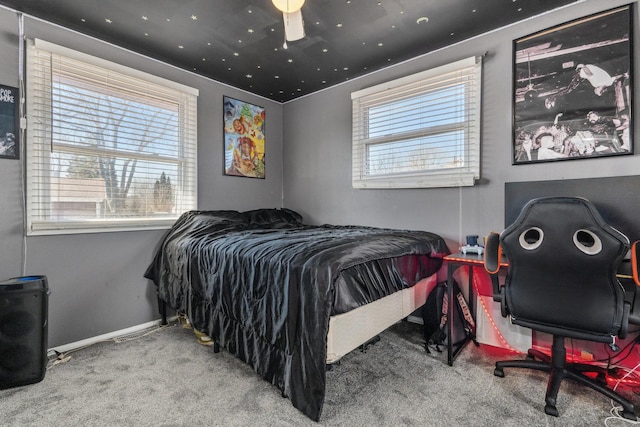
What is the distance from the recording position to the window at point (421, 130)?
2.50 metres

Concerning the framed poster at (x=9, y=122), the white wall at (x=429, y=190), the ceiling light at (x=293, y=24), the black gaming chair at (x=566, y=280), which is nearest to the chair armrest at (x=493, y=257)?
the black gaming chair at (x=566, y=280)

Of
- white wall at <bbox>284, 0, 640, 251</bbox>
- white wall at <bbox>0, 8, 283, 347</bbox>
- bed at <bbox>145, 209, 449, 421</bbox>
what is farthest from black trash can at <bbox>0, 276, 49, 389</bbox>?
white wall at <bbox>284, 0, 640, 251</bbox>

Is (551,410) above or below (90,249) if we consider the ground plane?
below

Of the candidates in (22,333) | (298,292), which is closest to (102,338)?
(22,333)

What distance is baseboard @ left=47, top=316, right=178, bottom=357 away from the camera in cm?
225

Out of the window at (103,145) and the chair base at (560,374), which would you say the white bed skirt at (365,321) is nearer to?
the chair base at (560,374)

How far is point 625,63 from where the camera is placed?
1.89 m

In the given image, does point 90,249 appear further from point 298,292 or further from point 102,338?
point 298,292

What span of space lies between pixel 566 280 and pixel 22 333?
3098 millimetres

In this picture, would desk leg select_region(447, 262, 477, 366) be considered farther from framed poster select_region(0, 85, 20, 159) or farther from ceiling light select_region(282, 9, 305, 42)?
framed poster select_region(0, 85, 20, 159)

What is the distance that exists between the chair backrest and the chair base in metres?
0.21

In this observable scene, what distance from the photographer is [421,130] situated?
2779mm

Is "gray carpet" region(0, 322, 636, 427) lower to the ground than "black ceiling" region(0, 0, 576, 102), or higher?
lower

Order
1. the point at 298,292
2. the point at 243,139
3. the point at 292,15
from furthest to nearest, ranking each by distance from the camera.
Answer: the point at 243,139, the point at 292,15, the point at 298,292
